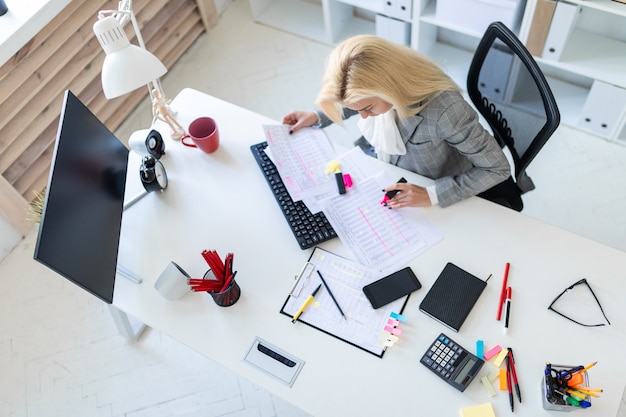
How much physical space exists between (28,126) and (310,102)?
4.14 ft

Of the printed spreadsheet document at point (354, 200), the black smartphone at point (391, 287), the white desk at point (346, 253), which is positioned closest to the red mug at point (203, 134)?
the white desk at point (346, 253)

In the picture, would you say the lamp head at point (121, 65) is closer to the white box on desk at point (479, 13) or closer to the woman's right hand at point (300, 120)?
the woman's right hand at point (300, 120)

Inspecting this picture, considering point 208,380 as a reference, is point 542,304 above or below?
above

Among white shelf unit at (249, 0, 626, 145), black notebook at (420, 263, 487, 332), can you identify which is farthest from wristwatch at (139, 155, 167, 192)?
white shelf unit at (249, 0, 626, 145)

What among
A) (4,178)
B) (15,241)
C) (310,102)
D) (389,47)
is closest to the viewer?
(389,47)

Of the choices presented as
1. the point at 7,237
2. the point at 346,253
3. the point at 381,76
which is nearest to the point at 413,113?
the point at 381,76

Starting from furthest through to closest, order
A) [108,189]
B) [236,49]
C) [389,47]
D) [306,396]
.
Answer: [236,49]
[108,189]
[389,47]
[306,396]

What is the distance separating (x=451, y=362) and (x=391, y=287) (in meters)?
0.23

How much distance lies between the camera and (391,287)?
1389mm

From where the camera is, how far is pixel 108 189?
1483 mm

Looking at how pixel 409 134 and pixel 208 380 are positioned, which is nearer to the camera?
pixel 409 134

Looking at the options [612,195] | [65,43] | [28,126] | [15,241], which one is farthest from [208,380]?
[612,195]

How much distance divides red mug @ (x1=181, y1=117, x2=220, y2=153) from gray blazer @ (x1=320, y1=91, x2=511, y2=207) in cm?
56

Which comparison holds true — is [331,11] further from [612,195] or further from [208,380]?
[208,380]
